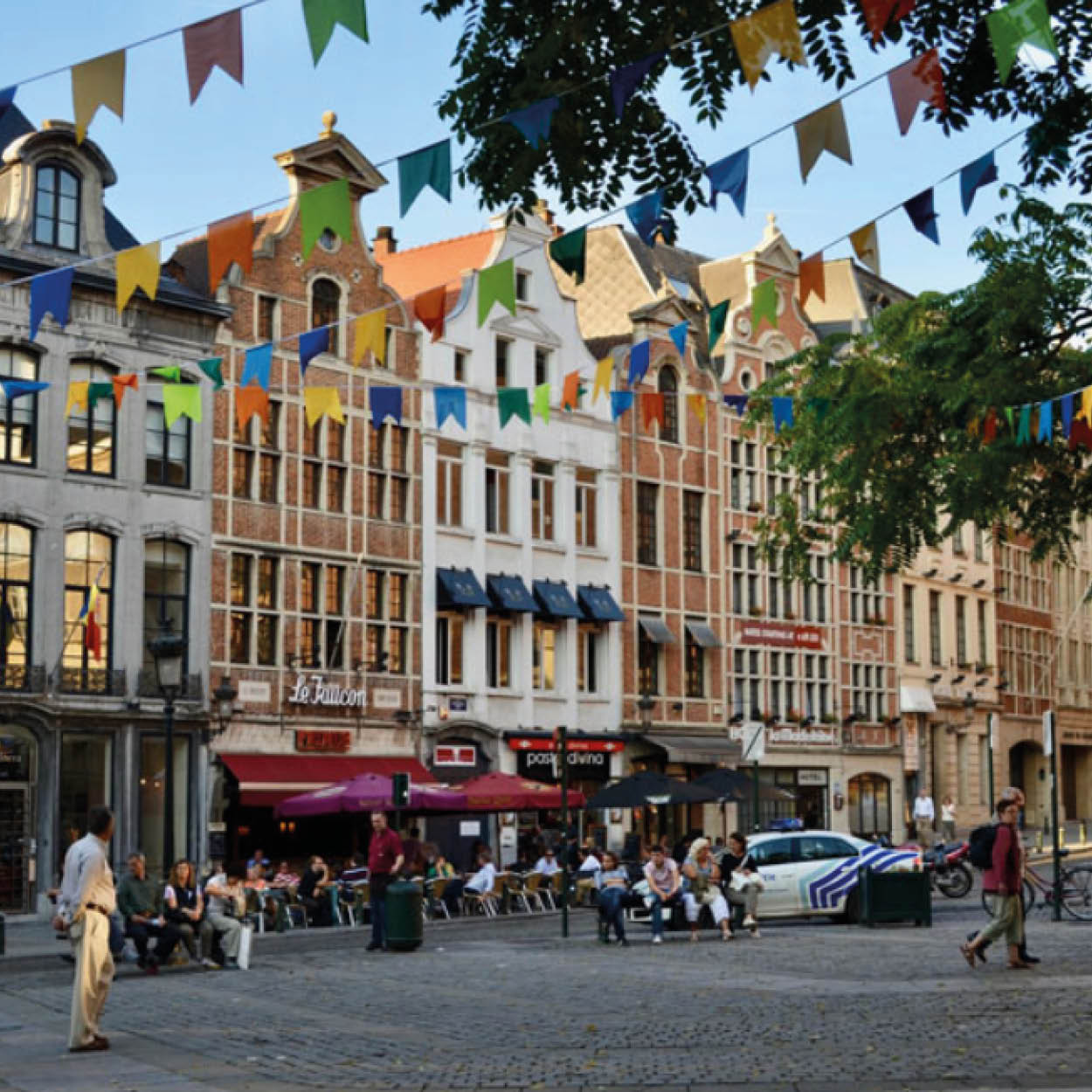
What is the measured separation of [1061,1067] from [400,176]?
6.85 m

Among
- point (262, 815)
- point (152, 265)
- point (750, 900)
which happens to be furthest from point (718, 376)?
point (152, 265)

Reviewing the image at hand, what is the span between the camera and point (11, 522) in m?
33.3

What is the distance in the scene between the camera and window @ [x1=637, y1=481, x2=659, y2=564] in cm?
4625

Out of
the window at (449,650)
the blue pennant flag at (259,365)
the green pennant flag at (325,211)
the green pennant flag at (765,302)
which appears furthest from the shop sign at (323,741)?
the green pennant flag at (325,211)

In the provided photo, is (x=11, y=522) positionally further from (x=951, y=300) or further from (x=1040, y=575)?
(x=1040, y=575)

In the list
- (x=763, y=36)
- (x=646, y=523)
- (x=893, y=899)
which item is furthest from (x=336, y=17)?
(x=646, y=523)

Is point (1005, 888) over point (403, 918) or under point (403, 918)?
over

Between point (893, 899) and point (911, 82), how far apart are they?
1691 cm

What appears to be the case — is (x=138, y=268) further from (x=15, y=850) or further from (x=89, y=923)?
(x=15, y=850)

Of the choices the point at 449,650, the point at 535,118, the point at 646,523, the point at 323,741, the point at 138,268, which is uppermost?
the point at 646,523

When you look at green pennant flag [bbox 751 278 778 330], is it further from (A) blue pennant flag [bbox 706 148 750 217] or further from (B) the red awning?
(B) the red awning

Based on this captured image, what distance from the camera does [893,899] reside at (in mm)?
26203

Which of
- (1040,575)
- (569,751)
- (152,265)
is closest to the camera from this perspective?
(152,265)

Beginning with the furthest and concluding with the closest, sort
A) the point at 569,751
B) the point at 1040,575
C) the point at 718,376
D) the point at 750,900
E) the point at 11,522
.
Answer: the point at 1040,575 → the point at 718,376 → the point at 569,751 → the point at 11,522 → the point at 750,900
